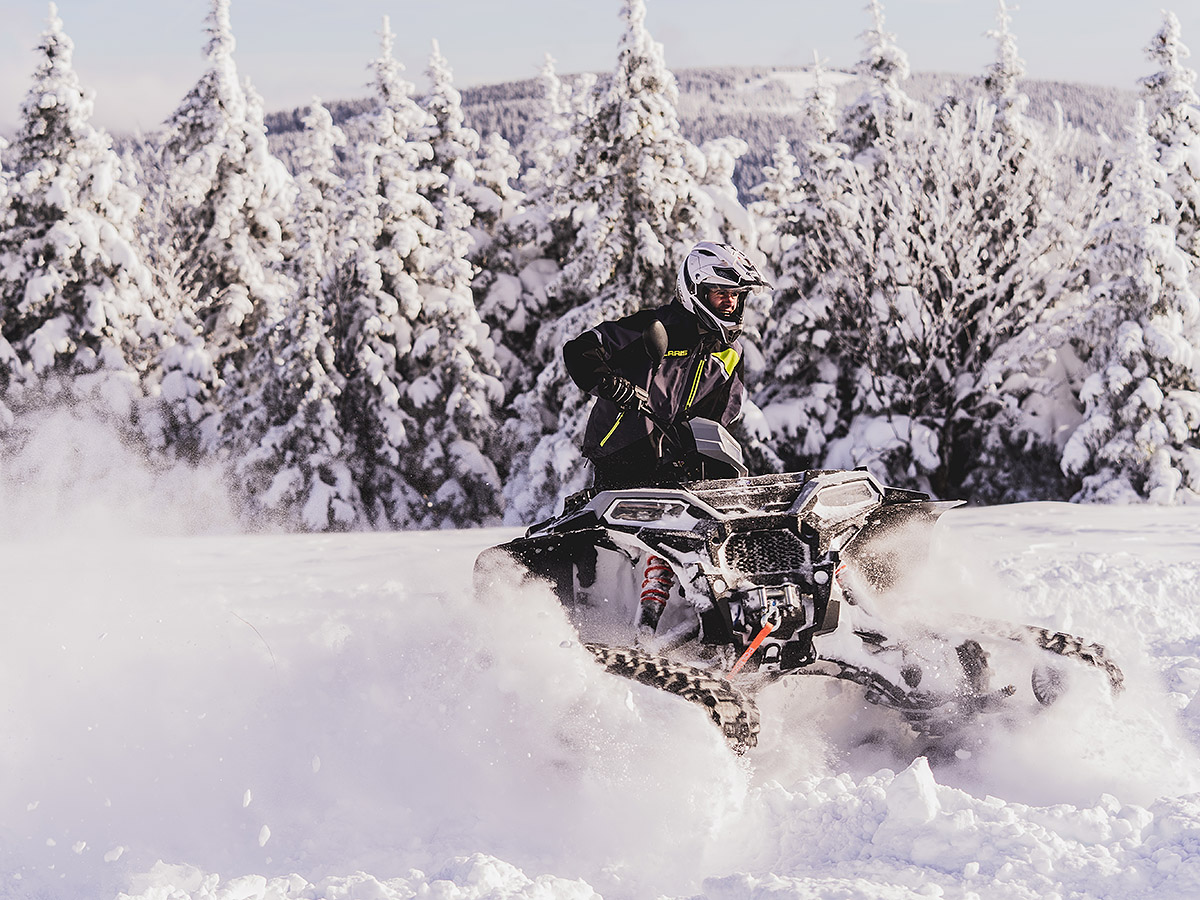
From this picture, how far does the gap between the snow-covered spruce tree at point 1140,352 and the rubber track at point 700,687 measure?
55.6ft

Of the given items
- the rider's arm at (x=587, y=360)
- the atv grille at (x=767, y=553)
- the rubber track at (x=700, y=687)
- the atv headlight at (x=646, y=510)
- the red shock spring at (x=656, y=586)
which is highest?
the rider's arm at (x=587, y=360)

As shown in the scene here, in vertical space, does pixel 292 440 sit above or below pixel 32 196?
below

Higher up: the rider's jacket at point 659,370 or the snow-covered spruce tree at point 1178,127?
the snow-covered spruce tree at point 1178,127

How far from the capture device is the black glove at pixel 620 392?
5.35 meters

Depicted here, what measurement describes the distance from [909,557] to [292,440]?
65.7 feet

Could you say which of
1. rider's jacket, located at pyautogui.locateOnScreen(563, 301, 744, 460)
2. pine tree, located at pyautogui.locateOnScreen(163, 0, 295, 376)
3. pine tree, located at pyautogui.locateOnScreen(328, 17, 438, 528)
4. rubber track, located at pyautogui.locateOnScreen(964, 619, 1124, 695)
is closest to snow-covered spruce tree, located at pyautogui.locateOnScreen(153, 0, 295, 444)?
pine tree, located at pyautogui.locateOnScreen(163, 0, 295, 376)

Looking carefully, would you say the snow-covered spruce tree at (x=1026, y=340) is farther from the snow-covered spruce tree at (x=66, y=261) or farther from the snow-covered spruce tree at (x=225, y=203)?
the snow-covered spruce tree at (x=66, y=261)

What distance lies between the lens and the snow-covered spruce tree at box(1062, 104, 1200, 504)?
1908cm

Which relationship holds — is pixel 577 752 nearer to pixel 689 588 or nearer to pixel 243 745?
pixel 689 588

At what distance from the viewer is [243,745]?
15.4ft

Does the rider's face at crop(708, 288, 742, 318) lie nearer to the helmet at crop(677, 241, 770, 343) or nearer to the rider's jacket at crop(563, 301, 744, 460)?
the helmet at crop(677, 241, 770, 343)

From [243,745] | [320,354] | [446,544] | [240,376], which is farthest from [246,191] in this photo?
[243,745]

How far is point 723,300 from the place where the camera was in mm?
5750

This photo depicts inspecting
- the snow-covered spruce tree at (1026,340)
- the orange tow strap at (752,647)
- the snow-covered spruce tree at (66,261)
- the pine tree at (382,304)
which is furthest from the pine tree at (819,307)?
the orange tow strap at (752,647)
